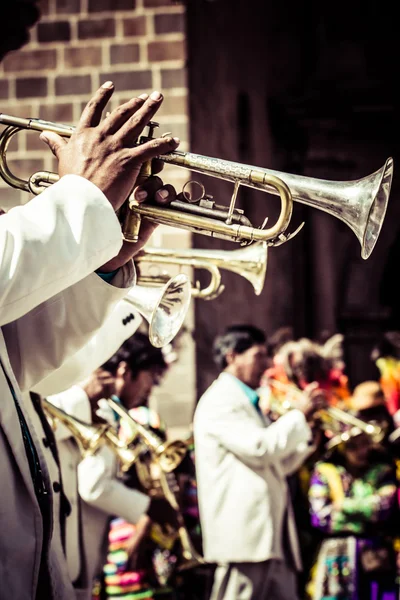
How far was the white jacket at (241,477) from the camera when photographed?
4805mm

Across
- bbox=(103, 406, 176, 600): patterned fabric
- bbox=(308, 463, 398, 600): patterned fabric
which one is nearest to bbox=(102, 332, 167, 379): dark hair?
bbox=(103, 406, 176, 600): patterned fabric

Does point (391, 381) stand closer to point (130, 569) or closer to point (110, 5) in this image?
point (130, 569)

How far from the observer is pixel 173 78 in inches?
228

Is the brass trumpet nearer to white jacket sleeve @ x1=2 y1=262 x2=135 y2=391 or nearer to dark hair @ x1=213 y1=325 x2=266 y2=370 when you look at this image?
white jacket sleeve @ x1=2 y1=262 x2=135 y2=391

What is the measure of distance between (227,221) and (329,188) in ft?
1.03

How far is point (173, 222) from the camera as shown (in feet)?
8.07

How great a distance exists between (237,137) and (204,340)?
4.36 meters

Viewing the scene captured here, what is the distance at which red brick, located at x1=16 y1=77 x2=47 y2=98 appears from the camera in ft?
19.2

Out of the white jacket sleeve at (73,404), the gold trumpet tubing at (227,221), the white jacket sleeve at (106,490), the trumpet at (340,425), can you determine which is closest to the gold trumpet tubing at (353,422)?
the trumpet at (340,425)

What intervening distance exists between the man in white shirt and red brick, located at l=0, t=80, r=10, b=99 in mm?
3763

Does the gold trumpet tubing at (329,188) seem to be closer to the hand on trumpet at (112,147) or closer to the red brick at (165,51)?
the hand on trumpet at (112,147)

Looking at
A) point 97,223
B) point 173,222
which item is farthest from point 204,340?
point 97,223

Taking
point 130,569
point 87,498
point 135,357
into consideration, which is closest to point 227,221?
point 87,498

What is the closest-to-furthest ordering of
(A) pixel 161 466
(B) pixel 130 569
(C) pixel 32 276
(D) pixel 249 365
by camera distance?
(C) pixel 32 276 → (A) pixel 161 466 → (B) pixel 130 569 → (D) pixel 249 365
